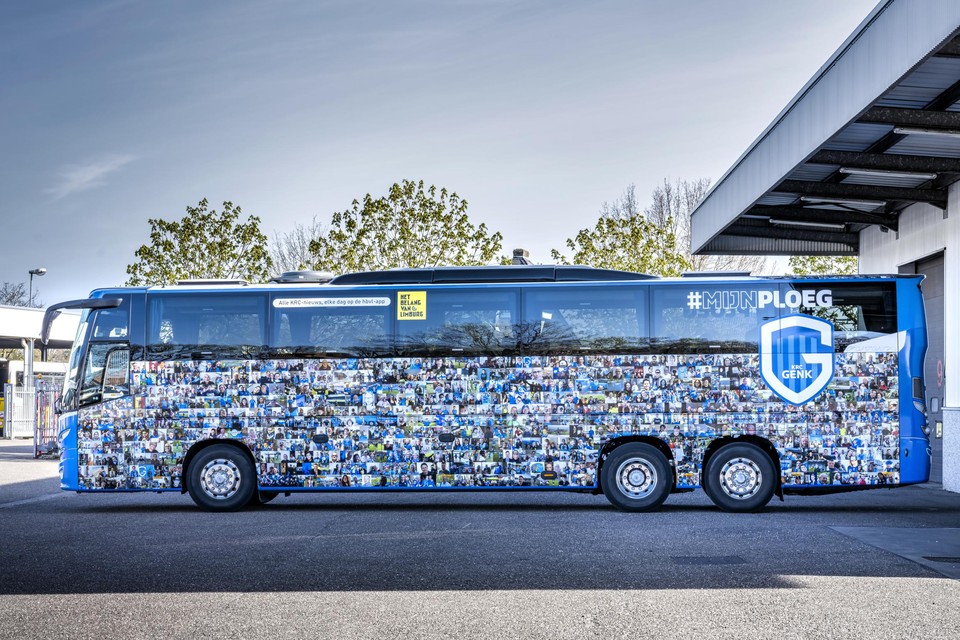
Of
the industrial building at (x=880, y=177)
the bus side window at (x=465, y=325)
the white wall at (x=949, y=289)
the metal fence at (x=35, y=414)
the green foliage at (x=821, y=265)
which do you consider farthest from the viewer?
the green foliage at (x=821, y=265)

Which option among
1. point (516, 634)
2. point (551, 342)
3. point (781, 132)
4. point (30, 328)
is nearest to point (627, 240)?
point (30, 328)

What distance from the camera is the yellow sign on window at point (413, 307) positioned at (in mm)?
15695

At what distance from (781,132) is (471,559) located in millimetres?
10019

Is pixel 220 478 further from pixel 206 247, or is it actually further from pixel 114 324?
pixel 206 247

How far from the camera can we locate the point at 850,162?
53.9 ft

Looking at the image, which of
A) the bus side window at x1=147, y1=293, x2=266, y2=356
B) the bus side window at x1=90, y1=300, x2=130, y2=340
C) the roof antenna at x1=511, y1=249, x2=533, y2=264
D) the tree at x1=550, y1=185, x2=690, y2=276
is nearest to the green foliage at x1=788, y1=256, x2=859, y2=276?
the tree at x1=550, y1=185, x2=690, y2=276

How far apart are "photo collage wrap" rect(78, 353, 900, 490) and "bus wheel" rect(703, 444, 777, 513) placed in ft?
0.67

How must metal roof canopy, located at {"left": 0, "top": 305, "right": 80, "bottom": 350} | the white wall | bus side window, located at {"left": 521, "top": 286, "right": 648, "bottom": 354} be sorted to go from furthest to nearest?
metal roof canopy, located at {"left": 0, "top": 305, "right": 80, "bottom": 350} → the white wall → bus side window, located at {"left": 521, "top": 286, "right": 648, "bottom": 354}

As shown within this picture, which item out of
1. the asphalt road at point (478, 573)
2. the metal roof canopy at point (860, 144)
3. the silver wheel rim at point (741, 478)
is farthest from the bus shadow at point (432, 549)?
the metal roof canopy at point (860, 144)

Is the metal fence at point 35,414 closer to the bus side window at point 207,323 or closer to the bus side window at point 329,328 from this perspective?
the bus side window at point 207,323

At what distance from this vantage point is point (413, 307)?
51.6 feet

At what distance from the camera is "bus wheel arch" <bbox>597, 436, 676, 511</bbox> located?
49.5 feet

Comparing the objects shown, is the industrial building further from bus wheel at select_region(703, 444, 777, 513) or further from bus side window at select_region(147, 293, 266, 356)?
bus side window at select_region(147, 293, 266, 356)

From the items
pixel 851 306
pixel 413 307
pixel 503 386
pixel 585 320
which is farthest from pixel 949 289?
pixel 413 307
